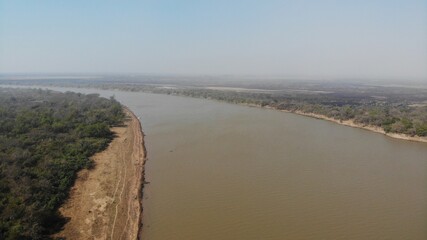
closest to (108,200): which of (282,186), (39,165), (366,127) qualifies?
(39,165)

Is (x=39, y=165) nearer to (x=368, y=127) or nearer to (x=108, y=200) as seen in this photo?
(x=108, y=200)

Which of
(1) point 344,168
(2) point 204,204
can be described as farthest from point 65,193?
(1) point 344,168

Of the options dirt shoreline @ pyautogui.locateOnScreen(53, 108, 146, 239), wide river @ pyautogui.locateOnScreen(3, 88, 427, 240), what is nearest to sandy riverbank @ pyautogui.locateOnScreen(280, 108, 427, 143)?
wide river @ pyautogui.locateOnScreen(3, 88, 427, 240)

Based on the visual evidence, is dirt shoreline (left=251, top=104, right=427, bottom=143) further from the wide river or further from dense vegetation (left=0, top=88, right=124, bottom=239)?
dense vegetation (left=0, top=88, right=124, bottom=239)

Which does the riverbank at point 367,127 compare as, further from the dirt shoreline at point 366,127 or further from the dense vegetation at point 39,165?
the dense vegetation at point 39,165

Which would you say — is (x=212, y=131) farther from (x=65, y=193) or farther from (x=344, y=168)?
(x=65, y=193)

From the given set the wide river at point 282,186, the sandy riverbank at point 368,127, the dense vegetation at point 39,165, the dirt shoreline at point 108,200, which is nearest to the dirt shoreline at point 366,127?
the sandy riverbank at point 368,127

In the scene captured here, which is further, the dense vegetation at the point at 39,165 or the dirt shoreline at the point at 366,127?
the dirt shoreline at the point at 366,127
